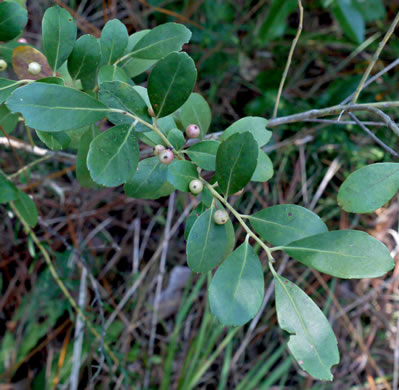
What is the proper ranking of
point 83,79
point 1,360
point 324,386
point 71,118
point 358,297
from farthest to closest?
1. point 358,297
2. point 324,386
3. point 1,360
4. point 83,79
5. point 71,118

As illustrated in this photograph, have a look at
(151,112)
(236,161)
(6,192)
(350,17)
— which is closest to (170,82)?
(151,112)

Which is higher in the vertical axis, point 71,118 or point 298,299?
point 71,118

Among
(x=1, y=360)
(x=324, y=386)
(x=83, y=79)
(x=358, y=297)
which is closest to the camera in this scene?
(x=83, y=79)

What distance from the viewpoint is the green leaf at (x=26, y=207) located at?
102cm

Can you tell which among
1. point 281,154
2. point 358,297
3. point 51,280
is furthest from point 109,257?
point 358,297

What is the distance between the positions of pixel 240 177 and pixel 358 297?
174cm

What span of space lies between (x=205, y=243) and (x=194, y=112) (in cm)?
36

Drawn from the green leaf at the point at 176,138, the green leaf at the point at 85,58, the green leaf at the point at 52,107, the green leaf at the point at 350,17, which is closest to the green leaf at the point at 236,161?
the green leaf at the point at 176,138

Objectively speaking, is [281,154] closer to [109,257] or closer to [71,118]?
[109,257]

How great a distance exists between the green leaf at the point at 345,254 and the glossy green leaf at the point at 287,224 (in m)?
0.02

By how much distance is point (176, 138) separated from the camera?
74 centimetres

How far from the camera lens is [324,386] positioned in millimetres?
1965

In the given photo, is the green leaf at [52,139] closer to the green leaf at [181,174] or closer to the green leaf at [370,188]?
the green leaf at [181,174]

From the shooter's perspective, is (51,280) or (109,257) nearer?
(51,280)
